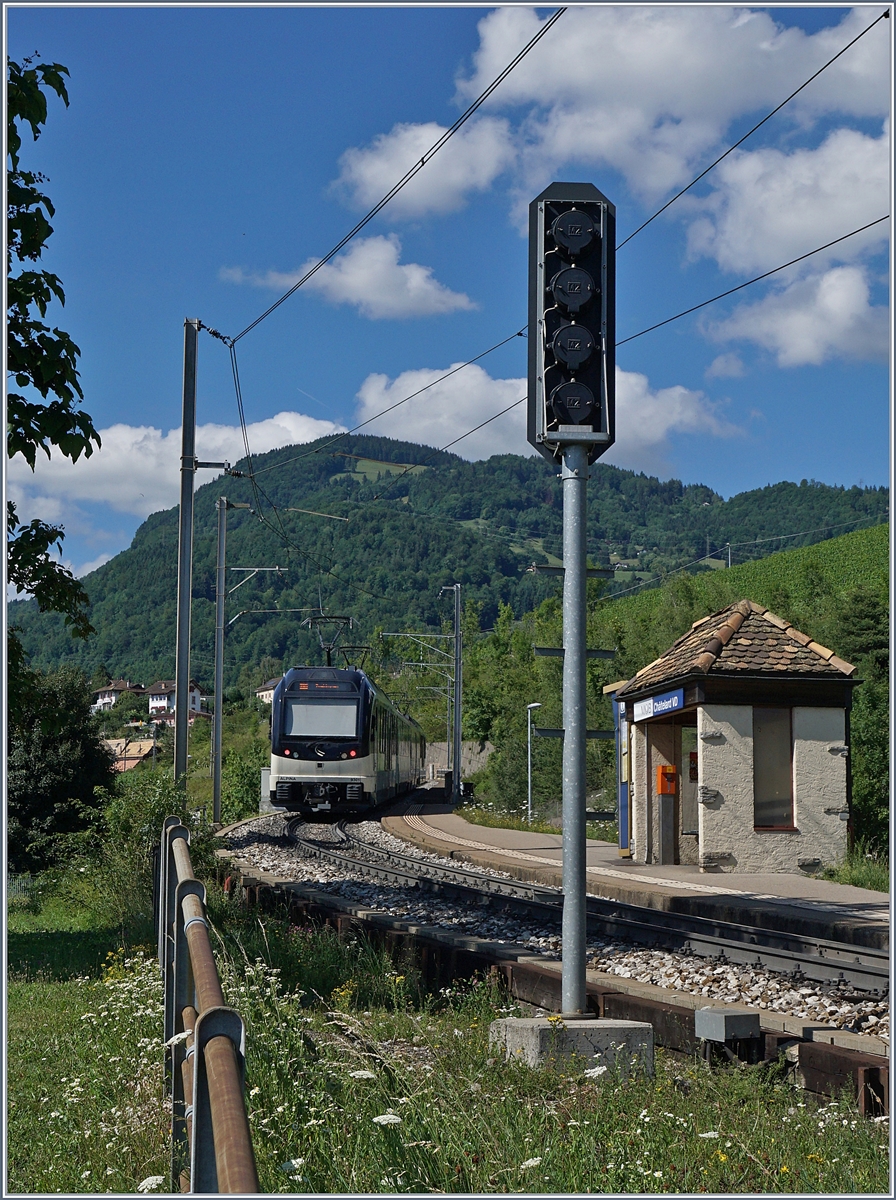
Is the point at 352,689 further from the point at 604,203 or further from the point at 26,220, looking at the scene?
the point at 604,203

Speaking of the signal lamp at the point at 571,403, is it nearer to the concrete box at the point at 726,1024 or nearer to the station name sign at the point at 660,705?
the concrete box at the point at 726,1024

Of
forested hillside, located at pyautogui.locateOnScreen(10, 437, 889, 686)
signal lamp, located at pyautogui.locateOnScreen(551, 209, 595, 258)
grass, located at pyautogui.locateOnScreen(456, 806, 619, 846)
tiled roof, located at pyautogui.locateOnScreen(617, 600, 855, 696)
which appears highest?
forested hillside, located at pyautogui.locateOnScreen(10, 437, 889, 686)

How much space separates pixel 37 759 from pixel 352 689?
37.9ft

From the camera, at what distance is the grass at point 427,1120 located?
12.8ft

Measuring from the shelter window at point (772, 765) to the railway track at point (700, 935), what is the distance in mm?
3875

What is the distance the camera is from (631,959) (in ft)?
32.8

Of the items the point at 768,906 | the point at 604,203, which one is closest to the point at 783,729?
the point at 768,906

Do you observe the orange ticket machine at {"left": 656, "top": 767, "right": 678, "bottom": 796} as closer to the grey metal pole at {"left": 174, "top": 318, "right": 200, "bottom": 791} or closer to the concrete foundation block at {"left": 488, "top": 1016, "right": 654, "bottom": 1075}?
the grey metal pole at {"left": 174, "top": 318, "right": 200, "bottom": 791}

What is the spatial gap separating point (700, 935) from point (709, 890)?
4709 millimetres

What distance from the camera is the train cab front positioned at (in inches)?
1008

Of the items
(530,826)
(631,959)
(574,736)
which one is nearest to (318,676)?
(530,826)

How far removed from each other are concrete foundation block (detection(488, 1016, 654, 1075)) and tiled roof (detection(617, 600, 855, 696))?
40.5ft

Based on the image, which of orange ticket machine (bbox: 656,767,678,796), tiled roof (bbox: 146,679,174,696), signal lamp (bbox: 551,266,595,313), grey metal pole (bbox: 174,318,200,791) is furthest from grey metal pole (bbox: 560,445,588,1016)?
tiled roof (bbox: 146,679,174,696)

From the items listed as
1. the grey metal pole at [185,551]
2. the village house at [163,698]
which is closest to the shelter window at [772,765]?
the grey metal pole at [185,551]
